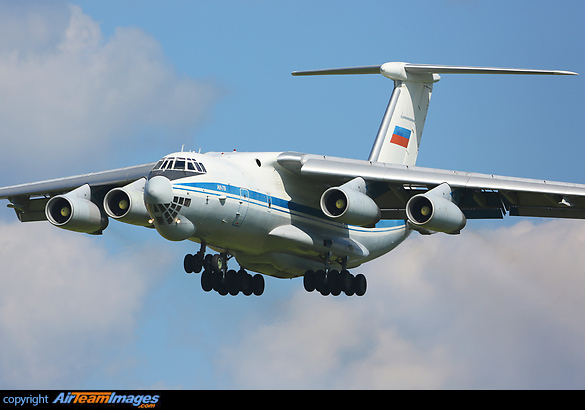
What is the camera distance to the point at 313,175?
17812 millimetres

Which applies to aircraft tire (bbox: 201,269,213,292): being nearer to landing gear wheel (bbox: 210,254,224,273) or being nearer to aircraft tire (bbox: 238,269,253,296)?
landing gear wheel (bbox: 210,254,224,273)

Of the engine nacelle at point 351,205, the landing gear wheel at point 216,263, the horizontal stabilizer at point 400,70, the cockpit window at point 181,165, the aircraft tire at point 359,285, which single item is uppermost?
the horizontal stabilizer at point 400,70

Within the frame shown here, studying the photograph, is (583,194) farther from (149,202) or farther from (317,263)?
(149,202)

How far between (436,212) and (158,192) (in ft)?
13.9

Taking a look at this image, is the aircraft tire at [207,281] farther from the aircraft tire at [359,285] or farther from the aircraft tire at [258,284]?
the aircraft tire at [359,285]

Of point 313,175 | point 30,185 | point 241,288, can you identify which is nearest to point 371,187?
point 313,175

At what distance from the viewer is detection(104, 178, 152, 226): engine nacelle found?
17.2 meters

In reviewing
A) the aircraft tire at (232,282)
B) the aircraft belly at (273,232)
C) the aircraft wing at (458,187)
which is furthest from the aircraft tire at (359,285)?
the aircraft tire at (232,282)

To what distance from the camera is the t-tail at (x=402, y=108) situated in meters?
20.5

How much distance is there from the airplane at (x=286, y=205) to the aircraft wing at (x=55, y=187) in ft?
0.07

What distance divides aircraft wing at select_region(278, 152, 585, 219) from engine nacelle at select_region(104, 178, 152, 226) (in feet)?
7.85

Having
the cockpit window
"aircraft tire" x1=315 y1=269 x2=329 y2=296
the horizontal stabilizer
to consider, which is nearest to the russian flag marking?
the horizontal stabilizer

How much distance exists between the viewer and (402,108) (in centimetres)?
2081

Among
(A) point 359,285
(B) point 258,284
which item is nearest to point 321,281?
(A) point 359,285
